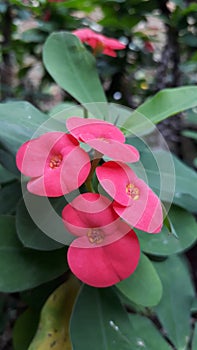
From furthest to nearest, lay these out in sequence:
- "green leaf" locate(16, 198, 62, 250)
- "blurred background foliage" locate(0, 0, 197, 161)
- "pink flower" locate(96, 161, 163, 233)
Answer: "blurred background foliage" locate(0, 0, 197, 161), "green leaf" locate(16, 198, 62, 250), "pink flower" locate(96, 161, 163, 233)

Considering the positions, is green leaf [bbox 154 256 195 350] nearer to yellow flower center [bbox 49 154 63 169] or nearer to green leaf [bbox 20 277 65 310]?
green leaf [bbox 20 277 65 310]

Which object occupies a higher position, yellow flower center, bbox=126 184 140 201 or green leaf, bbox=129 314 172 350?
yellow flower center, bbox=126 184 140 201

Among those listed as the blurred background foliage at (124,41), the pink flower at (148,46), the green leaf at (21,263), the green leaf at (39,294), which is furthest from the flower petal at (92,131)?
the pink flower at (148,46)

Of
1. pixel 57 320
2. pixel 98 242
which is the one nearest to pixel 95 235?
pixel 98 242

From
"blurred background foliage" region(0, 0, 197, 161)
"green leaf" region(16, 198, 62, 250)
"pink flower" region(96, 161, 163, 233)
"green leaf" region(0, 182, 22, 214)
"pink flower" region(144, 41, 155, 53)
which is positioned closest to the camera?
"pink flower" region(96, 161, 163, 233)

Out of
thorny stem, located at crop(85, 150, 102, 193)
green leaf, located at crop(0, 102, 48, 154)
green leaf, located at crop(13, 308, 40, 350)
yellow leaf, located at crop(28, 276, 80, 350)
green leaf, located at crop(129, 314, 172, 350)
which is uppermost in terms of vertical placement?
thorny stem, located at crop(85, 150, 102, 193)

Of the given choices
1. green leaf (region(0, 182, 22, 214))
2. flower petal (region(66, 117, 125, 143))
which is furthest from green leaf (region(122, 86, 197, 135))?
green leaf (region(0, 182, 22, 214))

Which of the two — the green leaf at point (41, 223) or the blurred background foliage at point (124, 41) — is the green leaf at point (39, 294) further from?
the blurred background foliage at point (124, 41)
